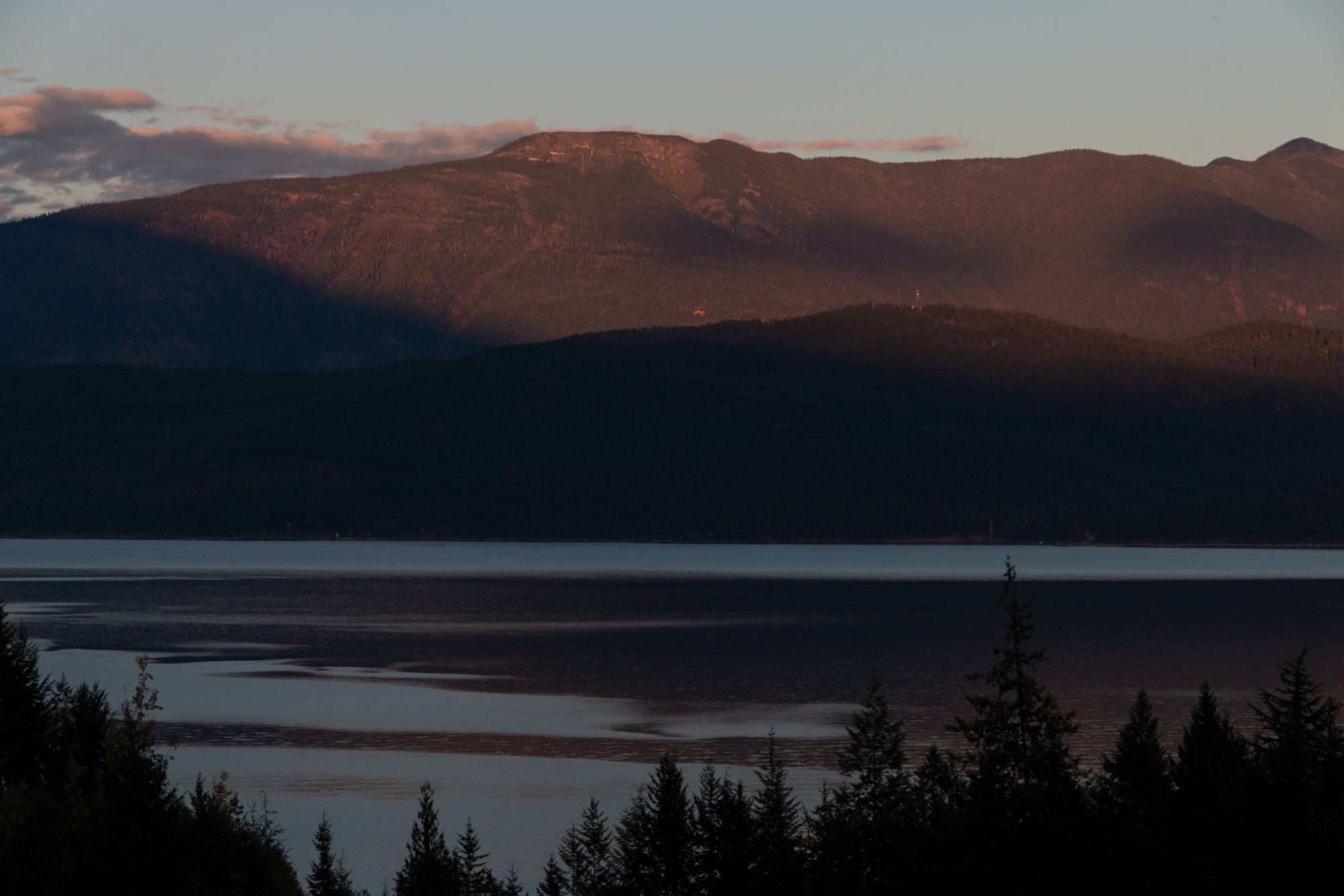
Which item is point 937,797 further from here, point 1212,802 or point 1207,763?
point 1207,763

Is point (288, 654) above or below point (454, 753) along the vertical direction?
above

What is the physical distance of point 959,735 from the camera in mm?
83438

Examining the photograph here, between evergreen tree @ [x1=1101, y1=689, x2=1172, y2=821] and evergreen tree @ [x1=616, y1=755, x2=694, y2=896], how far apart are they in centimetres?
989

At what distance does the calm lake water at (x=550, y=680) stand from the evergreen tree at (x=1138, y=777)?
65.9 feet

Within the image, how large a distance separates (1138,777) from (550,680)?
261 ft

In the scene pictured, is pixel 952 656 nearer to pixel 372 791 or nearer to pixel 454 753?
pixel 454 753

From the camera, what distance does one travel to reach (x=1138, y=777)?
1608 inches

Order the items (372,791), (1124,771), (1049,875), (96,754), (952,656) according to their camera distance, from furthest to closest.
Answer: (952,656) → (372,791) → (96,754) → (1124,771) → (1049,875)

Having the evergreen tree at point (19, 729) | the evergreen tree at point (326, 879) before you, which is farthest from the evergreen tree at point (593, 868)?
the evergreen tree at point (19, 729)

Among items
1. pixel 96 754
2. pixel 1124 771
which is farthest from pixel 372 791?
pixel 1124 771

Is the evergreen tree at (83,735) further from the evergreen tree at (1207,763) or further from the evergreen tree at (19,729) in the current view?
the evergreen tree at (1207,763)

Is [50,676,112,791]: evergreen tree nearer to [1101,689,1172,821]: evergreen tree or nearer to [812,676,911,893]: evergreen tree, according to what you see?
[812,676,911,893]: evergreen tree

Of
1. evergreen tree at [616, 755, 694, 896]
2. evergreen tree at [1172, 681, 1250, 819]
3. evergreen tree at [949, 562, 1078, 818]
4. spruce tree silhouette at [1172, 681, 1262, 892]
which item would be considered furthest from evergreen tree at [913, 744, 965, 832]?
evergreen tree at [616, 755, 694, 896]

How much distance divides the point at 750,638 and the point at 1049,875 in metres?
116
